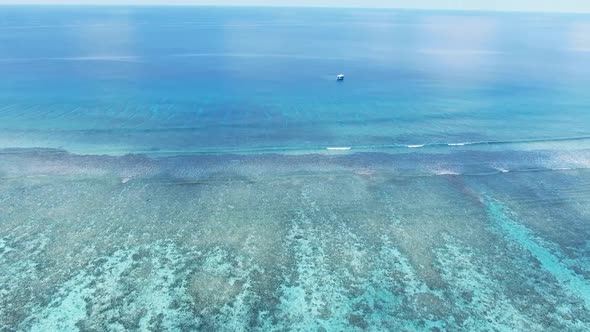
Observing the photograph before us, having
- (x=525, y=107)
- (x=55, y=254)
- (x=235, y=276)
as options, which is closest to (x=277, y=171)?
(x=235, y=276)

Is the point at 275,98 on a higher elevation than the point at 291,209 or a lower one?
higher

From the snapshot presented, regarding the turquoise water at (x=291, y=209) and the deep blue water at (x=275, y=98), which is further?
the deep blue water at (x=275, y=98)

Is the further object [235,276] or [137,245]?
[137,245]

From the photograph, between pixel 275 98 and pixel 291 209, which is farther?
pixel 275 98

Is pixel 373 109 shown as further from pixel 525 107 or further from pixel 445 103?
pixel 525 107

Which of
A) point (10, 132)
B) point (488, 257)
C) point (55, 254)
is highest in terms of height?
point (10, 132)

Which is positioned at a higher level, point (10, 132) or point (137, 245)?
point (10, 132)

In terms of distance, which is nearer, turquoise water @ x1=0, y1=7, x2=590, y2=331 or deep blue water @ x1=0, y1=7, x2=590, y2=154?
turquoise water @ x1=0, y1=7, x2=590, y2=331

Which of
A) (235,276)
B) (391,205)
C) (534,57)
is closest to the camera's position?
(235,276)
